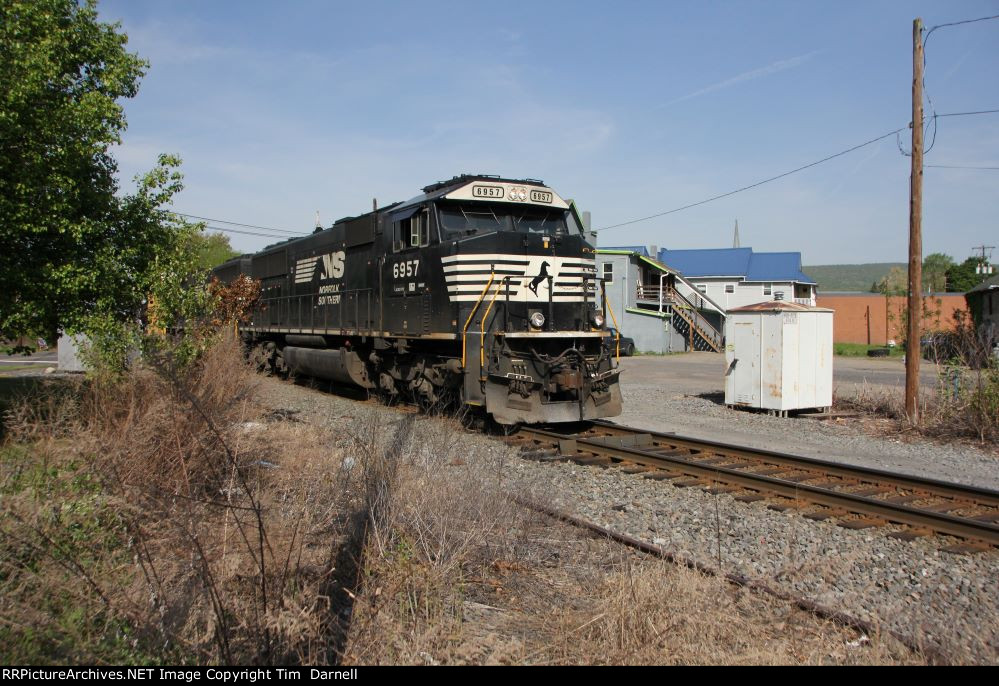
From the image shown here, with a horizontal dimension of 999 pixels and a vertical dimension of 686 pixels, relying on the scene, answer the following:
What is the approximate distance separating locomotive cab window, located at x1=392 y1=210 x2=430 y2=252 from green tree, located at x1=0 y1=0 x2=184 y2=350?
3.33 meters

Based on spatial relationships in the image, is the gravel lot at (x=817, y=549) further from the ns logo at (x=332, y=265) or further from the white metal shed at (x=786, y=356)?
the ns logo at (x=332, y=265)

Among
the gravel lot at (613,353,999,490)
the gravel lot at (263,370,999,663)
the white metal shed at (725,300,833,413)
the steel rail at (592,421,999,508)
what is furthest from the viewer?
the white metal shed at (725,300,833,413)

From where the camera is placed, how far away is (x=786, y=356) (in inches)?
508

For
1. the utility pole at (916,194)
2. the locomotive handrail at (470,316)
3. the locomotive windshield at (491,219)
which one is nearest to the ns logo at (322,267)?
the locomotive windshield at (491,219)

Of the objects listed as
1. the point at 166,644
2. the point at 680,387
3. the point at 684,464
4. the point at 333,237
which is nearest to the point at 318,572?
the point at 166,644

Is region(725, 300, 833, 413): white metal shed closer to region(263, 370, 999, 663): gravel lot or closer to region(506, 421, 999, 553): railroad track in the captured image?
region(263, 370, 999, 663): gravel lot

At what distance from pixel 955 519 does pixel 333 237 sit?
11864 millimetres

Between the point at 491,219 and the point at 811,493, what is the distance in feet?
19.3

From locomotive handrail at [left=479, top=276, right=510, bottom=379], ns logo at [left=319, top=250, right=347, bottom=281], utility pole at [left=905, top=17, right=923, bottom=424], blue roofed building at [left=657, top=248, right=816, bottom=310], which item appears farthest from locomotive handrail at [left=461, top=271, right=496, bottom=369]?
blue roofed building at [left=657, top=248, right=816, bottom=310]

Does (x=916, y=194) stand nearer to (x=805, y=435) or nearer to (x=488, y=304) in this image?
(x=805, y=435)

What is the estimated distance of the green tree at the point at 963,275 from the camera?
69.8 meters

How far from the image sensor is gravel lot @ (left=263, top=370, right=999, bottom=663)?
14.3 ft

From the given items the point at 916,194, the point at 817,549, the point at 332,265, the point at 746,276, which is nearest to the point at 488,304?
the point at 817,549

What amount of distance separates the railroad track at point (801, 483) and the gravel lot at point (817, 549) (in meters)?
0.23
